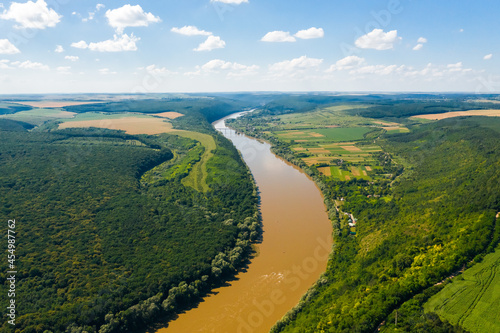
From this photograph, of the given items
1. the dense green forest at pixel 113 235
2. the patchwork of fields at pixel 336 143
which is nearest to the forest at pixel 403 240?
the patchwork of fields at pixel 336 143

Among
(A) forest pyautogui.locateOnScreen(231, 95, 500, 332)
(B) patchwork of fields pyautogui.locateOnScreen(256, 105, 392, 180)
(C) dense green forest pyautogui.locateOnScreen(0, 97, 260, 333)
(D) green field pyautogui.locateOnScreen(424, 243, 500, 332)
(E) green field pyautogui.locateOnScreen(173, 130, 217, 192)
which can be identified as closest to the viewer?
(D) green field pyautogui.locateOnScreen(424, 243, 500, 332)

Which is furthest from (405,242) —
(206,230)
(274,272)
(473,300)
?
(206,230)

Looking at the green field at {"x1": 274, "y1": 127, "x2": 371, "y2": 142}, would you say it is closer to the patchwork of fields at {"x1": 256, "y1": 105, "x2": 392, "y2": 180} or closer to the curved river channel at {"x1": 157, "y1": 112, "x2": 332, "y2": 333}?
the patchwork of fields at {"x1": 256, "y1": 105, "x2": 392, "y2": 180}

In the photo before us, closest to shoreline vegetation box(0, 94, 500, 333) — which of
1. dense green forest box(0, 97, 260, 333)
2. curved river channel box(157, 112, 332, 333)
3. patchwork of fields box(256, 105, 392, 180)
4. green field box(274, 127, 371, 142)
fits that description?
dense green forest box(0, 97, 260, 333)

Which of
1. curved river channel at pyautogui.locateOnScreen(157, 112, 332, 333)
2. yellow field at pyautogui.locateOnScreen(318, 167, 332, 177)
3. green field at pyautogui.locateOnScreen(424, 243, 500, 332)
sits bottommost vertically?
curved river channel at pyautogui.locateOnScreen(157, 112, 332, 333)

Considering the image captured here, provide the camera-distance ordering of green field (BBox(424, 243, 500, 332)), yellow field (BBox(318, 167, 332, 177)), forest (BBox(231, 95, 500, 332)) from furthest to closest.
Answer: yellow field (BBox(318, 167, 332, 177)) → forest (BBox(231, 95, 500, 332)) → green field (BBox(424, 243, 500, 332))

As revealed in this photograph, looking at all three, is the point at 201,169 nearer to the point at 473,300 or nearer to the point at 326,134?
the point at 473,300

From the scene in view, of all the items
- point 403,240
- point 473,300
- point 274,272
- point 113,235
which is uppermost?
point 403,240

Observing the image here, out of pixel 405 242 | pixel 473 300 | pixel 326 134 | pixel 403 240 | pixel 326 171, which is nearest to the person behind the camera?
pixel 473 300
